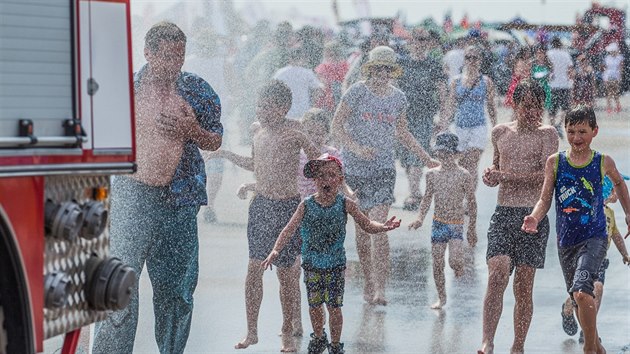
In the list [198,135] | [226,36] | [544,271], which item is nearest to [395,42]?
[226,36]

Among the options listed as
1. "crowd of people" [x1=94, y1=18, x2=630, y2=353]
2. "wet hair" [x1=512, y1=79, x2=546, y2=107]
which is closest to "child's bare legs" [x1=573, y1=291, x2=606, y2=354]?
"crowd of people" [x1=94, y1=18, x2=630, y2=353]

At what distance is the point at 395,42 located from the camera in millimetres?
15367

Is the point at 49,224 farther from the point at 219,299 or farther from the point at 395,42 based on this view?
the point at 395,42

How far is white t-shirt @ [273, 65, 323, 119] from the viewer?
11.7 metres

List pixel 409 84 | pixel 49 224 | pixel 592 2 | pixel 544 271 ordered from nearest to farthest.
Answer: pixel 49 224
pixel 544 271
pixel 409 84
pixel 592 2

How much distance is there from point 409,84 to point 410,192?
1.28 meters

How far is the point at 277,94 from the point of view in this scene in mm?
8461

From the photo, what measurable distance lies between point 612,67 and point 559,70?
6380 mm

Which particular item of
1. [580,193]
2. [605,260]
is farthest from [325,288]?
[605,260]

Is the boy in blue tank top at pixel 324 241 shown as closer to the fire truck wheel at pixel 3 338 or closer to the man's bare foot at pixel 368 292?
the man's bare foot at pixel 368 292

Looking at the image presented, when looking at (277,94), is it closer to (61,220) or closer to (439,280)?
(439,280)

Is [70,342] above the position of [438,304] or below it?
above

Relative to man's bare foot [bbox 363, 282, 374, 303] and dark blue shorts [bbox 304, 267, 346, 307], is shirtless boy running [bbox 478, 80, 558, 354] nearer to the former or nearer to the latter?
dark blue shorts [bbox 304, 267, 346, 307]

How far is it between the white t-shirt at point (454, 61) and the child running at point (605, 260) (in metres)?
6.89
